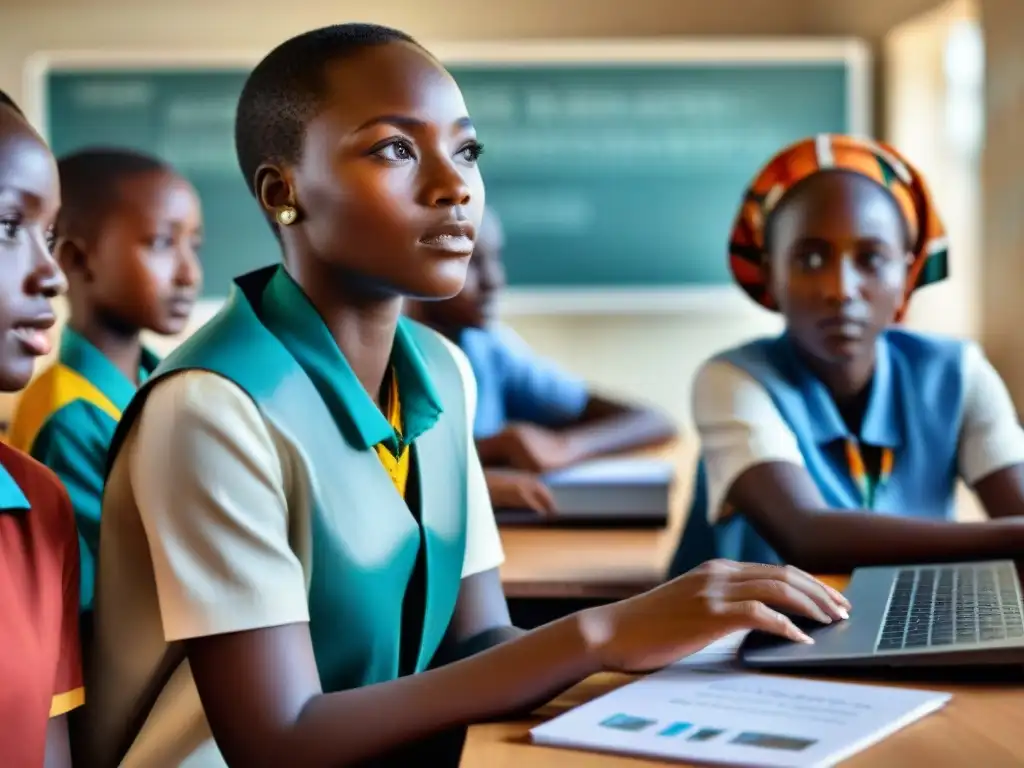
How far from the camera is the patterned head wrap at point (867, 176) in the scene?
1.77 metres

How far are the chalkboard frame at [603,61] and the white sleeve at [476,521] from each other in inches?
128

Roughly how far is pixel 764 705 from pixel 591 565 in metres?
0.91

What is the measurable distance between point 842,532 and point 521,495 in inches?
27.8

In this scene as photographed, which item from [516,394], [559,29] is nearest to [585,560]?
[516,394]

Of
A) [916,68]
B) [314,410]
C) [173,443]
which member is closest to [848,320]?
[314,410]

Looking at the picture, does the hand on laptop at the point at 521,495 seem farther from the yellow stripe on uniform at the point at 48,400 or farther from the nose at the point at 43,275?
the nose at the point at 43,275

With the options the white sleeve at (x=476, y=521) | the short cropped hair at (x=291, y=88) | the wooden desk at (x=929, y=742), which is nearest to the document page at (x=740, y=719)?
the wooden desk at (x=929, y=742)

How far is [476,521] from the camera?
125cm

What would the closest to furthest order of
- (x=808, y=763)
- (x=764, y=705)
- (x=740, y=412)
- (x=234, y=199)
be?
1. (x=808, y=763)
2. (x=764, y=705)
3. (x=740, y=412)
4. (x=234, y=199)

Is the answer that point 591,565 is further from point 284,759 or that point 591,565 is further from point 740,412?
point 284,759

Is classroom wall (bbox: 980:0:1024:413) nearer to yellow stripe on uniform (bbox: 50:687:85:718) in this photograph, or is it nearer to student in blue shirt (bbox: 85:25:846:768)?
student in blue shirt (bbox: 85:25:846:768)

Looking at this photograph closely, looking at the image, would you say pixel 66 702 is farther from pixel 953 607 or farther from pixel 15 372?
pixel 953 607

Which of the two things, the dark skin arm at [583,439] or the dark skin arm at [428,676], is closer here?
the dark skin arm at [428,676]

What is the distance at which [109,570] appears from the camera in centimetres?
103
